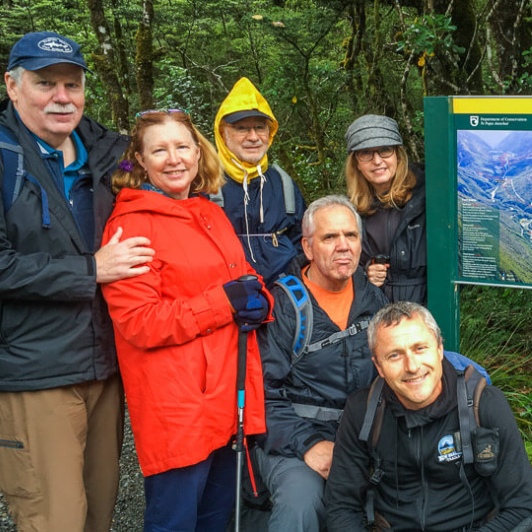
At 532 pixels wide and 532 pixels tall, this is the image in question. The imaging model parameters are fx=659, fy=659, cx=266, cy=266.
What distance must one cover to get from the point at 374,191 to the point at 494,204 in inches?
29.5

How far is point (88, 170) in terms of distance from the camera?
326 centimetres

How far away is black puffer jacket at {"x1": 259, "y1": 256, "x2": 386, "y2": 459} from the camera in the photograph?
3492 millimetres

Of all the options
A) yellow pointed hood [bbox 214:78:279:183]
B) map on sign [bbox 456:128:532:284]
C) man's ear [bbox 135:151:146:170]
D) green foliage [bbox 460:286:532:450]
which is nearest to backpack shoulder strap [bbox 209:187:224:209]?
yellow pointed hood [bbox 214:78:279:183]

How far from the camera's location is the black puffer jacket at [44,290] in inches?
114

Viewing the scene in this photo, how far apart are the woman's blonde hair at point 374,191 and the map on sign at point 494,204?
0.36 m

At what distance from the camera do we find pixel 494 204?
151 inches

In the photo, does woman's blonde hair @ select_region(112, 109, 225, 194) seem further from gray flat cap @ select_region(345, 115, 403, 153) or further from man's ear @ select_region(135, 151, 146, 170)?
gray flat cap @ select_region(345, 115, 403, 153)

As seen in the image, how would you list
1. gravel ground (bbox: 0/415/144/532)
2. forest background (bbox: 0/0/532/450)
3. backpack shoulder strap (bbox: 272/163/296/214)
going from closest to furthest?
backpack shoulder strap (bbox: 272/163/296/214) < gravel ground (bbox: 0/415/144/532) < forest background (bbox: 0/0/532/450)

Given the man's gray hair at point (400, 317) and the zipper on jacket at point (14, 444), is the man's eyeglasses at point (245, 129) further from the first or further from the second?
the zipper on jacket at point (14, 444)

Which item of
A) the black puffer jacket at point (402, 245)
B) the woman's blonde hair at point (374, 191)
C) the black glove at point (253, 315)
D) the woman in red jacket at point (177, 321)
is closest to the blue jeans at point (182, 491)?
the woman in red jacket at point (177, 321)

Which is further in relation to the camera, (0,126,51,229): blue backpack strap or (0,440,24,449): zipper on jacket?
(0,440,24,449): zipper on jacket

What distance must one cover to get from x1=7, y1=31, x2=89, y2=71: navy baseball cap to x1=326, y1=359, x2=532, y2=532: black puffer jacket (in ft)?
6.98

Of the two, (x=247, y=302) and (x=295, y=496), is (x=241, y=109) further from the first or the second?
(x=295, y=496)

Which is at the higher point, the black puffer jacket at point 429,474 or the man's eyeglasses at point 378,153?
the man's eyeglasses at point 378,153
